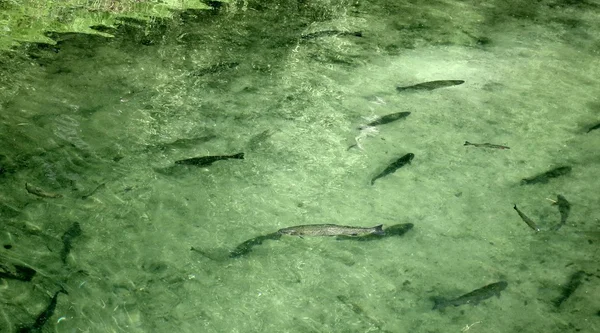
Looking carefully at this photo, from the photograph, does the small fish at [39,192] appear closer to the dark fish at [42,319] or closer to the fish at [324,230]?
the dark fish at [42,319]

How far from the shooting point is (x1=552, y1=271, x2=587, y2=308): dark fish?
3338 mm

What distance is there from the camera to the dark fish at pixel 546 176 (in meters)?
4.40

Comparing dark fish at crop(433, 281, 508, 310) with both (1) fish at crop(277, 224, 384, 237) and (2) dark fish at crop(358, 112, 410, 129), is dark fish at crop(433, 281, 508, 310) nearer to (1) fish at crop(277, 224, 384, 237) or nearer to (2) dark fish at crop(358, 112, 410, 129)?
(1) fish at crop(277, 224, 384, 237)

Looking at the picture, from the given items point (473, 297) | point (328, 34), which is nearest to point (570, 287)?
point (473, 297)

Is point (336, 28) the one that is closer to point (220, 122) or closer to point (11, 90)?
→ point (220, 122)

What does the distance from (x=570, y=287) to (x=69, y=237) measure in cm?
354

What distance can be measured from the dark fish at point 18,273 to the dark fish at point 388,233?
6.97ft

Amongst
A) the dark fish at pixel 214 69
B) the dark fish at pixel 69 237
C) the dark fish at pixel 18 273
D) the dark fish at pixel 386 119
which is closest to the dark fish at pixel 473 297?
the dark fish at pixel 386 119

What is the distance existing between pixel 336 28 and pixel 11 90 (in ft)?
14.6

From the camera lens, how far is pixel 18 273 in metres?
3.23

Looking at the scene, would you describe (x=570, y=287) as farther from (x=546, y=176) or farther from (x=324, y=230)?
(x=324, y=230)

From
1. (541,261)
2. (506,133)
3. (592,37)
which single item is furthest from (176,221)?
(592,37)

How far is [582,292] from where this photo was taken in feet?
11.2

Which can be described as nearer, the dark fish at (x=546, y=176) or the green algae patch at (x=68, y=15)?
the dark fish at (x=546, y=176)
